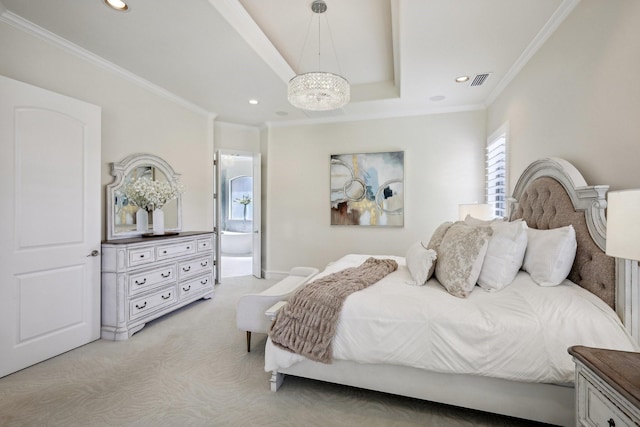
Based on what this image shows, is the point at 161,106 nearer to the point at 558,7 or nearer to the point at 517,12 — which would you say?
the point at 517,12

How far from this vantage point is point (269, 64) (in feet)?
10.3

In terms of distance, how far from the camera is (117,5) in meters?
2.23

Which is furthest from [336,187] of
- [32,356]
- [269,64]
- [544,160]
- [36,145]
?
[32,356]

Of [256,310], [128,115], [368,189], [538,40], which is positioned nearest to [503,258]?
[256,310]

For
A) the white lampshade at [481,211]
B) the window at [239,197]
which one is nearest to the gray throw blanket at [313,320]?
the white lampshade at [481,211]

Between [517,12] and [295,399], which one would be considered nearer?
[295,399]

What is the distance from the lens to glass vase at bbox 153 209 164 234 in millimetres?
3516

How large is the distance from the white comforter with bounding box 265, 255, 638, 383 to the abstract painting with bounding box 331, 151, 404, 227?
268cm

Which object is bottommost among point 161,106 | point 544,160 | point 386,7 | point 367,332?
point 367,332

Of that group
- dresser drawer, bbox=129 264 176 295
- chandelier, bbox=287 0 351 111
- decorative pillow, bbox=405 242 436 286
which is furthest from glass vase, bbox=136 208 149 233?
decorative pillow, bbox=405 242 436 286

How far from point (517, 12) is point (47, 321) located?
4.61 meters

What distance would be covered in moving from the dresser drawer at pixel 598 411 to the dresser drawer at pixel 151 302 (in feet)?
11.3

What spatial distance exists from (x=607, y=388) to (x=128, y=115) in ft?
14.5

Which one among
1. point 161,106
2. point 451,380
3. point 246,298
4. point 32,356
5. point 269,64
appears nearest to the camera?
point 451,380
